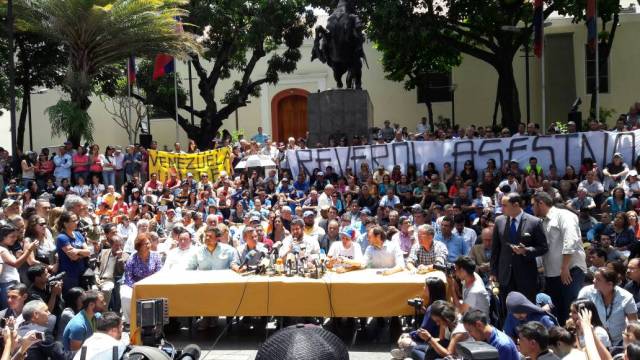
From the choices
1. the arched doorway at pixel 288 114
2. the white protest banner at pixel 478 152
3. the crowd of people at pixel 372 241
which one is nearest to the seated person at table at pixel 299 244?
the crowd of people at pixel 372 241

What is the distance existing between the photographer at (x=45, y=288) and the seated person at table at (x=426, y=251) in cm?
415

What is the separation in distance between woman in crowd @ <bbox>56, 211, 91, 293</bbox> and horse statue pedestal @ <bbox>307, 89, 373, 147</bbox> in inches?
416

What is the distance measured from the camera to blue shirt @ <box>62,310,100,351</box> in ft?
22.6

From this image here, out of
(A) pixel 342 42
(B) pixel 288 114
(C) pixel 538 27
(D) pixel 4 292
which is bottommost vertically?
(D) pixel 4 292

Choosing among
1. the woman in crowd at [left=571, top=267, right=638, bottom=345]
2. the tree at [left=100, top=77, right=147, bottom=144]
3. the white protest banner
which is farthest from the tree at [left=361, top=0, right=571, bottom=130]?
the woman in crowd at [left=571, top=267, right=638, bottom=345]

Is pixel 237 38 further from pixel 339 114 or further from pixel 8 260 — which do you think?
pixel 8 260

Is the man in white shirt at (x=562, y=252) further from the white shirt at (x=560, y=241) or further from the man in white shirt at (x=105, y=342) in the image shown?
the man in white shirt at (x=105, y=342)

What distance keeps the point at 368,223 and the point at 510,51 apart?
54.1 feet

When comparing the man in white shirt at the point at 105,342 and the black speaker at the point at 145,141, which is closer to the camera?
the man in white shirt at the point at 105,342

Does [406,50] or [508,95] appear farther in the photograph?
[508,95]

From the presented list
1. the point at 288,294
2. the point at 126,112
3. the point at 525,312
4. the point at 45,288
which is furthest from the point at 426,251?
the point at 126,112

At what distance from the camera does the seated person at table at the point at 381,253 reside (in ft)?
31.8

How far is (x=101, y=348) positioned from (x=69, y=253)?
13.1 feet

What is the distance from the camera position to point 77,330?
6918 millimetres
